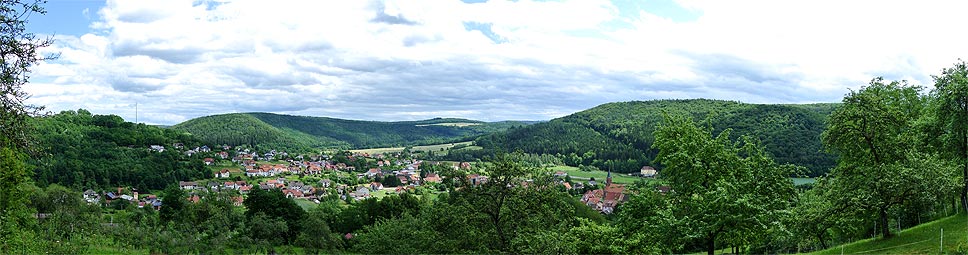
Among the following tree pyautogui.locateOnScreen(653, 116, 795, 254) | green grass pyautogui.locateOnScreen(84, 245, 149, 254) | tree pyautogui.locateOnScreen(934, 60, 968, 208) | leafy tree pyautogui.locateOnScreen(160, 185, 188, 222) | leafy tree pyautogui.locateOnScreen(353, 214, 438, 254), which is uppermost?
tree pyautogui.locateOnScreen(934, 60, 968, 208)

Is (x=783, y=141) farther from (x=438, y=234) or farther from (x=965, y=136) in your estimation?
(x=438, y=234)

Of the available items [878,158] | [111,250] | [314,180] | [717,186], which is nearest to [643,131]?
[314,180]

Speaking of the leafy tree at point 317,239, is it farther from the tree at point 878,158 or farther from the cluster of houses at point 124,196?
the cluster of houses at point 124,196

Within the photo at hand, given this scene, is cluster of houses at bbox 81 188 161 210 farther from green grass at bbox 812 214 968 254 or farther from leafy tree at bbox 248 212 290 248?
green grass at bbox 812 214 968 254

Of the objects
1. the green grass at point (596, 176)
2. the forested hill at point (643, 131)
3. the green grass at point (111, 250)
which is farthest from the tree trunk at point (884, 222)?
the green grass at point (596, 176)

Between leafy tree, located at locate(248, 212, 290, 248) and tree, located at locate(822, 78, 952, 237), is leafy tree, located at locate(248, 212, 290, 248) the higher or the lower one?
the lower one

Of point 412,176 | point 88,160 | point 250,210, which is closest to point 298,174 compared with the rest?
point 412,176

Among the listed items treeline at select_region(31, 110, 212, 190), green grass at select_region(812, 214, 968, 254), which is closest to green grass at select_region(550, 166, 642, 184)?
→ treeline at select_region(31, 110, 212, 190)
